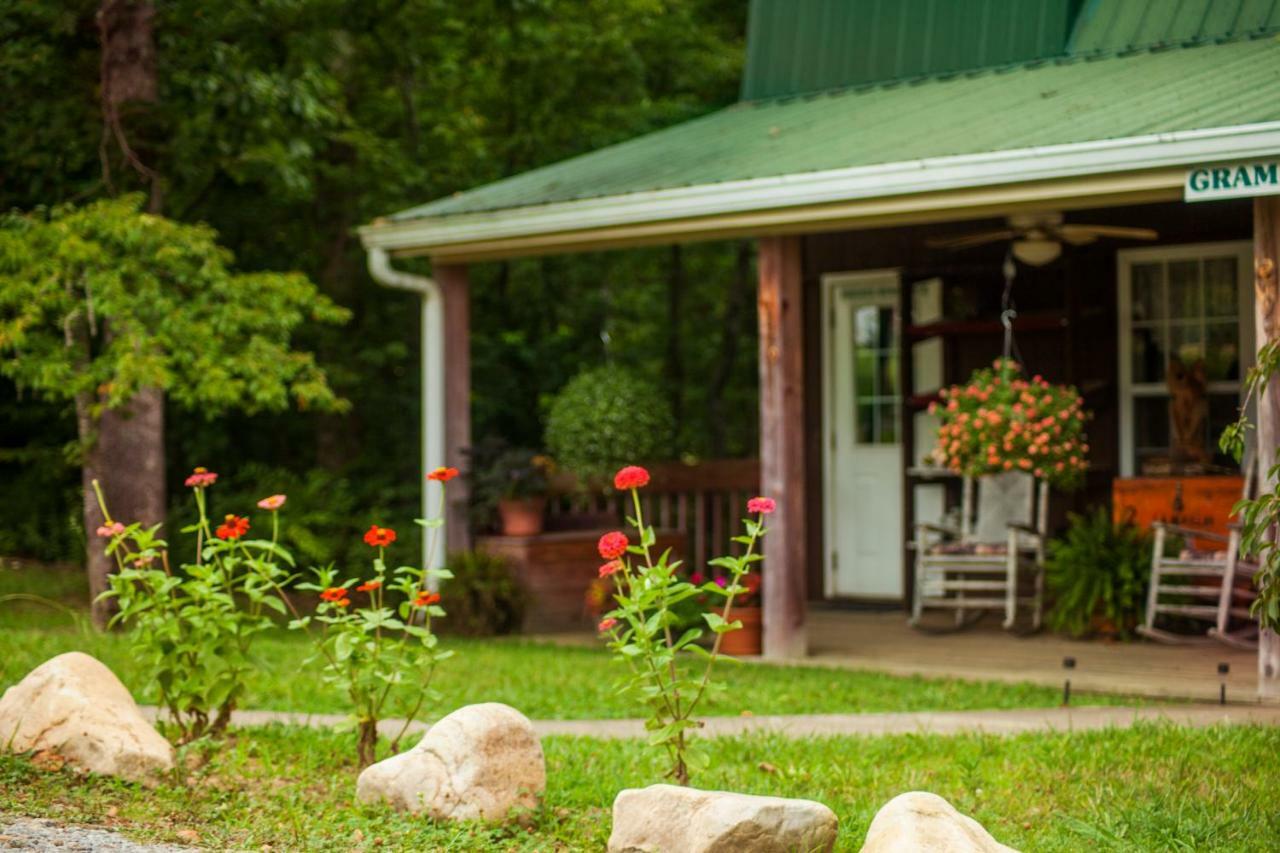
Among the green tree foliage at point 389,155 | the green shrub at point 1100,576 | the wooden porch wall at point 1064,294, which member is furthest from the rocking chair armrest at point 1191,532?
the green tree foliage at point 389,155

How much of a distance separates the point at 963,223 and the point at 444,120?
17.7 ft

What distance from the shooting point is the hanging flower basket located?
8.59 metres

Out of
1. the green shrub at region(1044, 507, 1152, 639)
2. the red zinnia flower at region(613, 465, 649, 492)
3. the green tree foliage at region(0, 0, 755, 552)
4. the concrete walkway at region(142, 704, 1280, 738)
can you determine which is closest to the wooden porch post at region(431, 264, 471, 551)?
the green tree foliage at region(0, 0, 755, 552)

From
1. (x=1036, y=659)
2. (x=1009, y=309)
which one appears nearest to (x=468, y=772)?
(x=1036, y=659)

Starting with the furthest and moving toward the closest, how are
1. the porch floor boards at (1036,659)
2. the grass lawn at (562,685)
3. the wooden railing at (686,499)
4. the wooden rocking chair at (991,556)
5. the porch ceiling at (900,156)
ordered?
the wooden railing at (686,499)
the wooden rocking chair at (991,556)
the porch floor boards at (1036,659)
the porch ceiling at (900,156)
the grass lawn at (562,685)

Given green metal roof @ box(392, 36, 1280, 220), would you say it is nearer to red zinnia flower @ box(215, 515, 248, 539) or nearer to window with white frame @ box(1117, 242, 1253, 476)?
window with white frame @ box(1117, 242, 1253, 476)

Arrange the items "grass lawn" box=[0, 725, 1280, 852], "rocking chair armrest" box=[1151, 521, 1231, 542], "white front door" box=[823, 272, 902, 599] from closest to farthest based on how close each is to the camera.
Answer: "grass lawn" box=[0, 725, 1280, 852]
"rocking chair armrest" box=[1151, 521, 1231, 542]
"white front door" box=[823, 272, 902, 599]

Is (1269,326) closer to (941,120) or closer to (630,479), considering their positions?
(941,120)

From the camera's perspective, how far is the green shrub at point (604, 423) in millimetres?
9547

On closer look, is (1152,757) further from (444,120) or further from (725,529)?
(444,120)

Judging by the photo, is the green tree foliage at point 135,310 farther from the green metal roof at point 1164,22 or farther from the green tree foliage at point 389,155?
the green metal roof at point 1164,22

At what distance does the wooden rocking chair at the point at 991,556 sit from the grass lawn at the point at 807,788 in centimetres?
348

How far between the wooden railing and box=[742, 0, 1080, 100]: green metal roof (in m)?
2.64

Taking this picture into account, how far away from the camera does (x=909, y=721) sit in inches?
253
